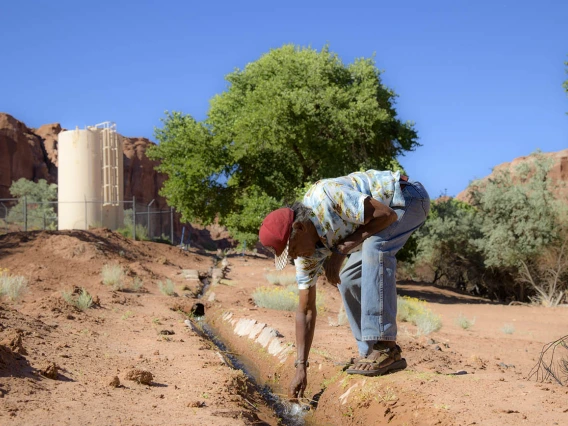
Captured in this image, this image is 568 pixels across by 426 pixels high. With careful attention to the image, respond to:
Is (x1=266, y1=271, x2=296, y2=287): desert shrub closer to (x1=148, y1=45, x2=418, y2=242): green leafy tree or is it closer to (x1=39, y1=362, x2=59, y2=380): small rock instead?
(x1=148, y1=45, x2=418, y2=242): green leafy tree

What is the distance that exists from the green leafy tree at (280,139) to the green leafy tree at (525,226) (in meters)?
4.05

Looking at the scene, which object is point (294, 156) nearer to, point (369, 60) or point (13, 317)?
point (369, 60)

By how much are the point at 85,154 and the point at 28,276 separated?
67.7 ft

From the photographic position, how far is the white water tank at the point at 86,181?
3503cm

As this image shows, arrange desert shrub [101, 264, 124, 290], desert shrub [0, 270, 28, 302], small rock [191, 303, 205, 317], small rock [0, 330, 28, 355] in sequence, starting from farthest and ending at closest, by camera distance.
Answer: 1. desert shrub [101, 264, 124, 290]
2. small rock [191, 303, 205, 317]
3. desert shrub [0, 270, 28, 302]
4. small rock [0, 330, 28, 355]

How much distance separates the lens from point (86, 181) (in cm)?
3538

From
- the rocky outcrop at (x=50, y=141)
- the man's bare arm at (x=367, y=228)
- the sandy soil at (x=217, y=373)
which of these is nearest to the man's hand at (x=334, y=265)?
the man's bare arm at (x=367, y=228)

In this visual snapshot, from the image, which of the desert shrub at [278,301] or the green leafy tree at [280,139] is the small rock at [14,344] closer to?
the desert shrub at [278,301]

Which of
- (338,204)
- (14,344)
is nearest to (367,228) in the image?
(338,204)

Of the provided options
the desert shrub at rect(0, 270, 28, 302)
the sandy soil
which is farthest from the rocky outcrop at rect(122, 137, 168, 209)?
the desert shrub at rect(0, 270, 28, 302)

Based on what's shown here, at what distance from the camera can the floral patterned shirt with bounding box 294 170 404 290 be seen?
461cm

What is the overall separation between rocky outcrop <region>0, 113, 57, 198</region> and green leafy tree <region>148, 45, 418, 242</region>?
3767 cm

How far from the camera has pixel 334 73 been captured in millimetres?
24328

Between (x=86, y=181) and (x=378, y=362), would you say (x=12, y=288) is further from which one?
(x=86, y=181)
